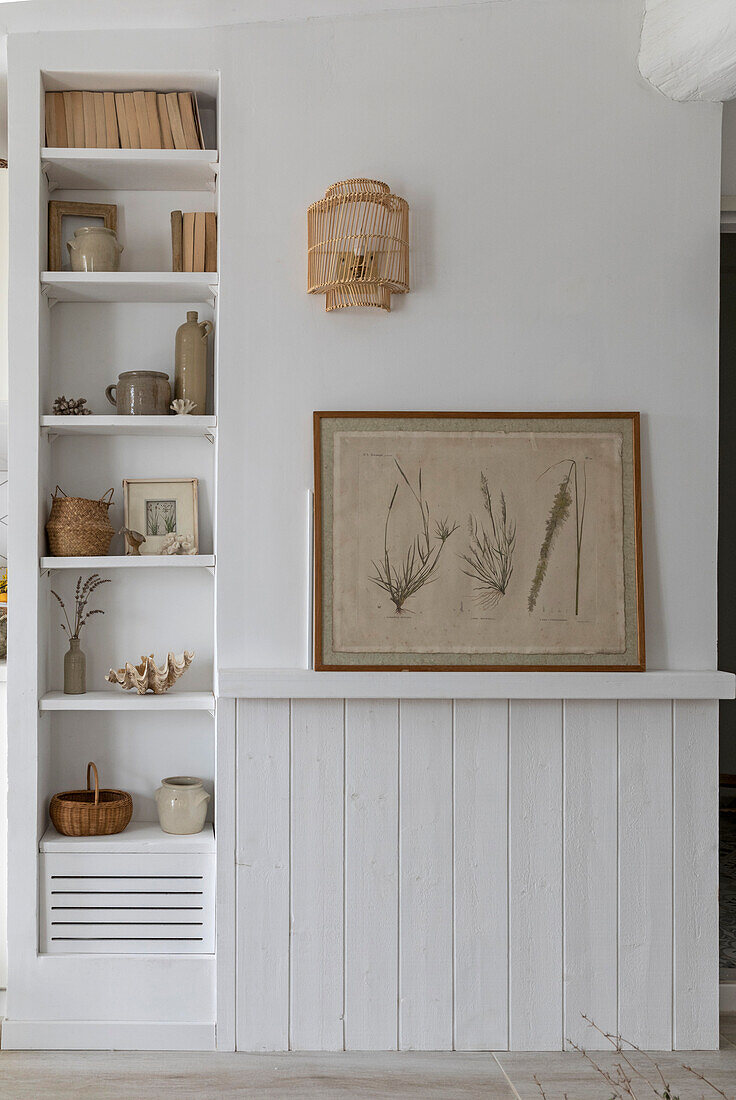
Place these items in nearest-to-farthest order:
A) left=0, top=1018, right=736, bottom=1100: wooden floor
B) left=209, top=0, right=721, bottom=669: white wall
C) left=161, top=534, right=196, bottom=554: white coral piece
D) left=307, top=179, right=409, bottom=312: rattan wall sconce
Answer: left=0, top=1018, right=736, bottom=1100: wooden floor → left=307, top=179, right=409, bottom=312: rattan wall sconce → left=209, top=0, right=721, bottom=669: white wall → left=161, top=534, right=196, bottom=554: white coral piece

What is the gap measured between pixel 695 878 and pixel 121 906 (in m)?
1.49

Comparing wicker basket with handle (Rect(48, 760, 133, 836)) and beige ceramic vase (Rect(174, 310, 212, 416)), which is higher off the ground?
beige ceramic vase (Rect(174, 310, 212, 416))

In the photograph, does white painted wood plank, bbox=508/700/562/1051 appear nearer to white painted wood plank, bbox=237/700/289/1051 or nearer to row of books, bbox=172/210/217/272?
white painted wood plank, bbox=237/700/289/1051

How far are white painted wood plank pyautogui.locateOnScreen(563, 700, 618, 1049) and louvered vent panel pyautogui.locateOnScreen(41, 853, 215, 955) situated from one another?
936 millimetres

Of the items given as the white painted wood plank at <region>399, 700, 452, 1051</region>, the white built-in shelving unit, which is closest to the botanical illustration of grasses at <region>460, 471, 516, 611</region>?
the white painted wood plank at <region>399, 700, 452, 1051</region>

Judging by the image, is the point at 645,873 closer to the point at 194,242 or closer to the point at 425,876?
the point at 425,876

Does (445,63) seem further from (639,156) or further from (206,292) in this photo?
(206,292)

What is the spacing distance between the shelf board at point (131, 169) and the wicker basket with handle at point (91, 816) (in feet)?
5.22

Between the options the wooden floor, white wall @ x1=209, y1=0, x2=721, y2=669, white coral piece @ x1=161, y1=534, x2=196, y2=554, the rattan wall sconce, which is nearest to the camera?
the wooden floor

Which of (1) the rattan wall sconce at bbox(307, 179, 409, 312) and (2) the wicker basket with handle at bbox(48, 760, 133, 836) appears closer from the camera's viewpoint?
(1) the rattan wall sconce at bbox(307, 179, 409, 312)

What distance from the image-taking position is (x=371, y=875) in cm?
239

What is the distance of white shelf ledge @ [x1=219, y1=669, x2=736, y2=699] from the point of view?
7.69ft

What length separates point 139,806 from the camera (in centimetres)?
266

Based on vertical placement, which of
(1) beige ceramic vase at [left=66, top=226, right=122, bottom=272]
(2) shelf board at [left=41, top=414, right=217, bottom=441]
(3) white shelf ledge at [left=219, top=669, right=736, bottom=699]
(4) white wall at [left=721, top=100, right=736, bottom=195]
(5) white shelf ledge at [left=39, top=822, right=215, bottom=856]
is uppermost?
(4) white wall at [left=721, top=100, right=736, bottom=195]
